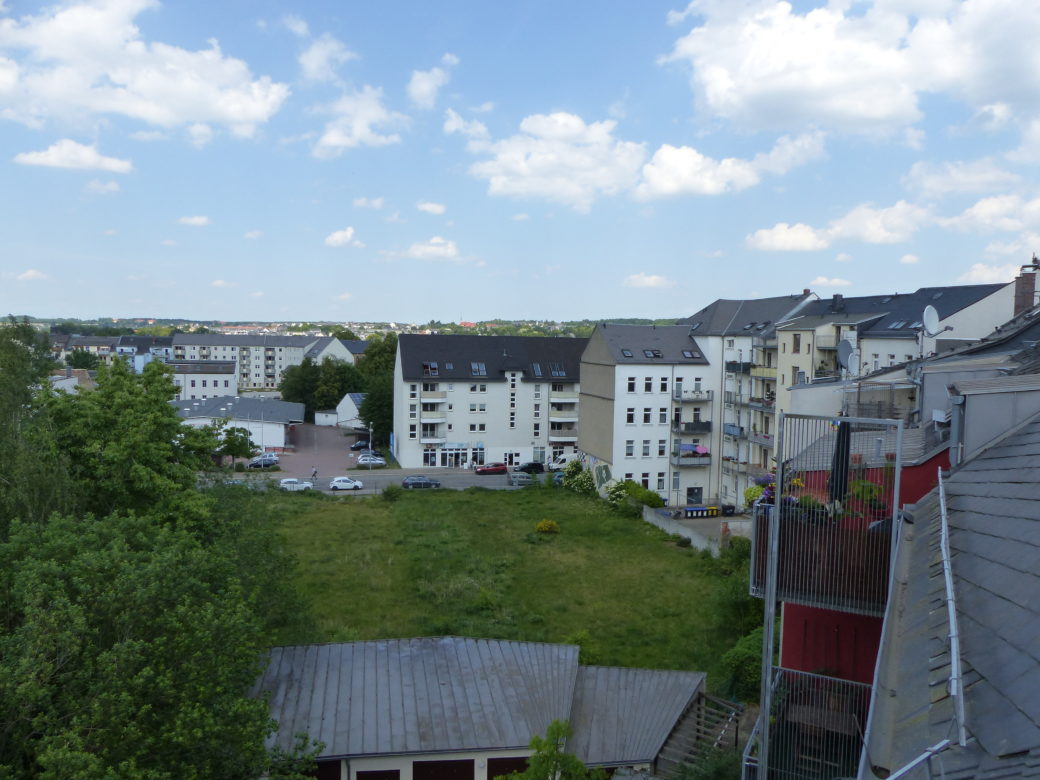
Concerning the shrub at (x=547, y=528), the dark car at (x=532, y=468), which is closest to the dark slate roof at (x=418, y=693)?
the shrub at (x=547, y=528)

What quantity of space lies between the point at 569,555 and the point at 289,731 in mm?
18046

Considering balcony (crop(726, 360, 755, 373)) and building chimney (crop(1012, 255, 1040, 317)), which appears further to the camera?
balcony (crop(726, 360, 755, 373))

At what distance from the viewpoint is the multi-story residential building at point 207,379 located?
8550 centimetres

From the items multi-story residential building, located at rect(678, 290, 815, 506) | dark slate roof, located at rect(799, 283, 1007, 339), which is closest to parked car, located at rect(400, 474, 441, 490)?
multi-story residential building, located at rect(678, 290, 815, 506)

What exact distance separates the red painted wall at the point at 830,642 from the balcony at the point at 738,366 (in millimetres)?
28204

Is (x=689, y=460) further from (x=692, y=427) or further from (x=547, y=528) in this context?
(x=547, y=528)

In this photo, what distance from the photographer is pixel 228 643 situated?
31.2 ft

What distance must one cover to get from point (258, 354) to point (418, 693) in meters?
109

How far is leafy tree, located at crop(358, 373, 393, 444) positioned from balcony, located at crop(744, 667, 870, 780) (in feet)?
159

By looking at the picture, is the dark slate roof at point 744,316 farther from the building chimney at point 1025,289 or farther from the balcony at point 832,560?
the balcony at point 832,560

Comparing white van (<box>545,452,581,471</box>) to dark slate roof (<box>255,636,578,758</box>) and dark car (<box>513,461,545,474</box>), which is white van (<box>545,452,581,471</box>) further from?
dark slate roof (<box>255,636,578,758</box>)

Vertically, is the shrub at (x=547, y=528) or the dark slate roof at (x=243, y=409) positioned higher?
the dark slate roof at (x=243, y=409)

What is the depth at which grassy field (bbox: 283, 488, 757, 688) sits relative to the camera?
19594 millimetres

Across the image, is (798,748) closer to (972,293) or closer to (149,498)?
(149,498)
